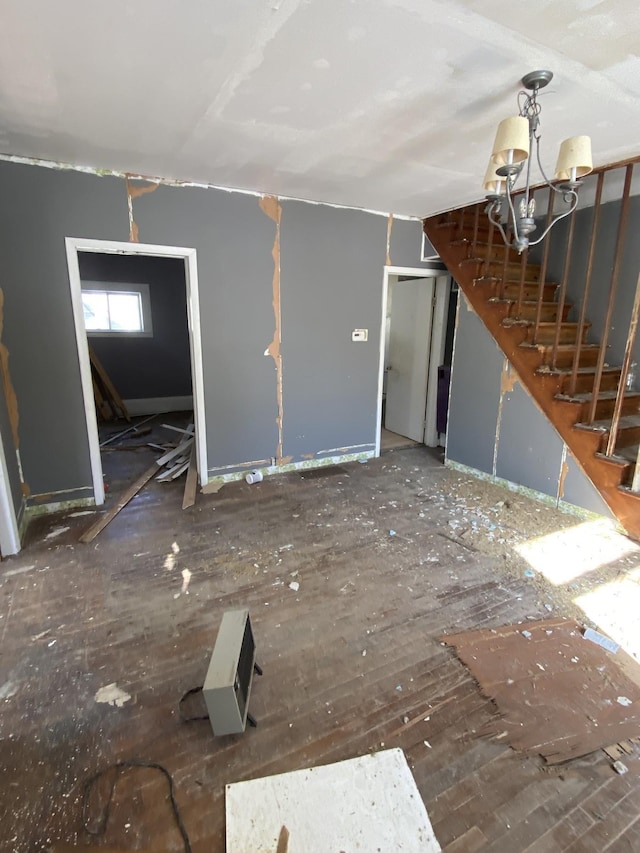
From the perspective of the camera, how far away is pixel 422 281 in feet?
15.9

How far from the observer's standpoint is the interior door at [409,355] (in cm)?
490

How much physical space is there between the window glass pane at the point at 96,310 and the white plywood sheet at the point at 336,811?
6557mm

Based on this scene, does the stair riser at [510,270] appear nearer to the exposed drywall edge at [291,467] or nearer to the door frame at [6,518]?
the exposed drywall edge at [291,467]

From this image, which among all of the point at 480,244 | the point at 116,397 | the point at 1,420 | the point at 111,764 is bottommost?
the point at 111,764

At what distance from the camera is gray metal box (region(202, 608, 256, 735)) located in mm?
1412

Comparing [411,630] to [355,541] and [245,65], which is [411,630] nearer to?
[355,541]

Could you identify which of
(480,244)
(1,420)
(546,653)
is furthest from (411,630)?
(480,244)

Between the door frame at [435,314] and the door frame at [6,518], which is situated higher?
the door frame at [435,314]

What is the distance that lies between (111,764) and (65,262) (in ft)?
10.1

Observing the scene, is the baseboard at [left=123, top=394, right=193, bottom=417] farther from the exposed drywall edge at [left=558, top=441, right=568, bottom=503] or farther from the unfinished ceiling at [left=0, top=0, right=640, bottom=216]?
the exposed drywall edge at [left=558, top=441, right=568, bottom=503]

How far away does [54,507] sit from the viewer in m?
3.29

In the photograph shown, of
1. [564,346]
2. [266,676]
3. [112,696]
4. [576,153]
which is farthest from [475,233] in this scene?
[112,696]

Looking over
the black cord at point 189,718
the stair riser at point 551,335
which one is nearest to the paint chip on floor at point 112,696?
the black cord at point 189,718

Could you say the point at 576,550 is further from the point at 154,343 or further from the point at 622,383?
the point at 154,343
